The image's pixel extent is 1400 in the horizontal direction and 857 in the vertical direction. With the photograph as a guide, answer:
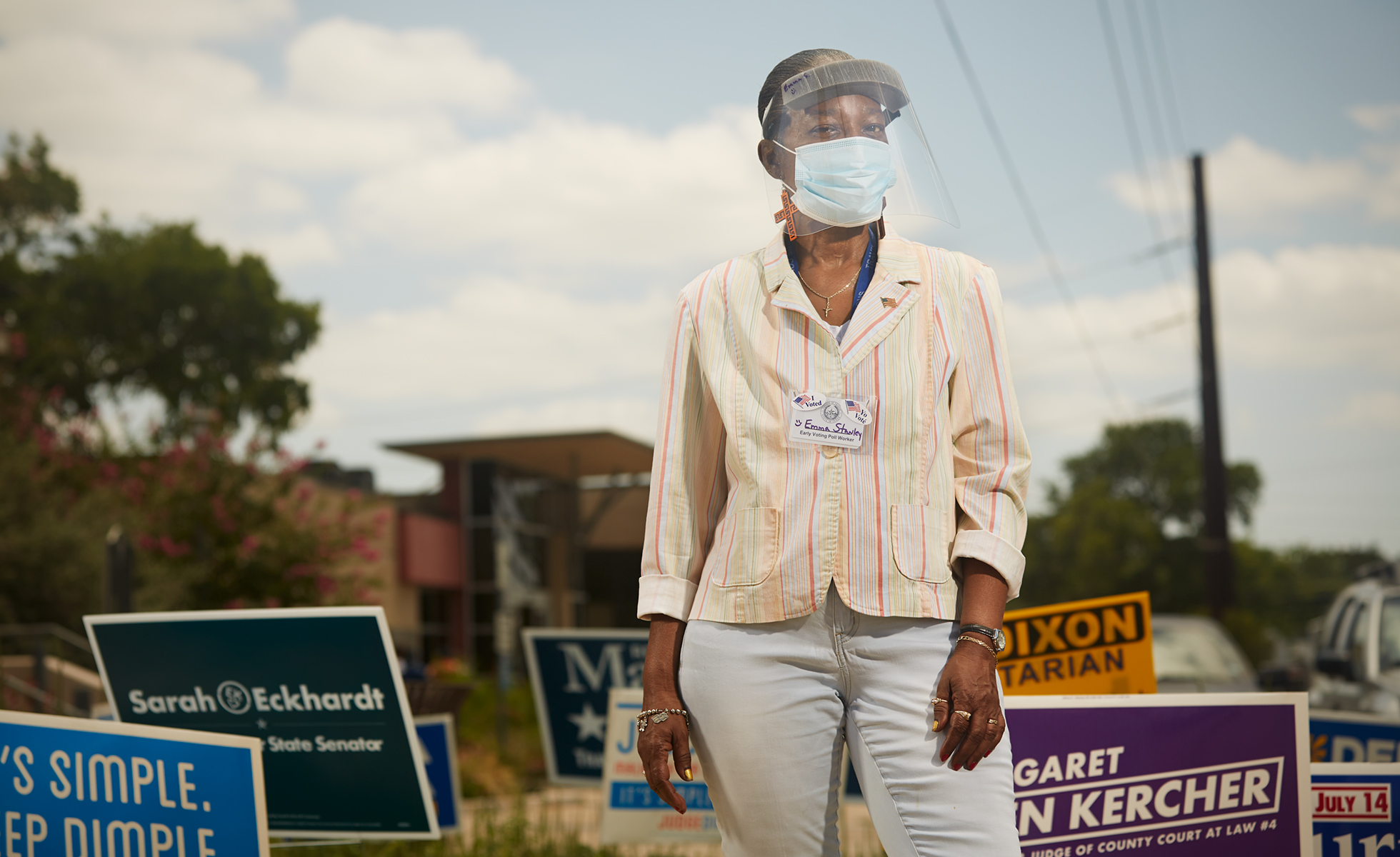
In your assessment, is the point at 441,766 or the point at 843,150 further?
the point at 441,766

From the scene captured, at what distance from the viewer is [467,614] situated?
32.3 metres

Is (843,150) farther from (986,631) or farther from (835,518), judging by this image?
(986,631)

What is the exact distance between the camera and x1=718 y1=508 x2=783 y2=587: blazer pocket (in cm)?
206

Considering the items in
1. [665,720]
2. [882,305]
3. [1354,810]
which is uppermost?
[882,305]

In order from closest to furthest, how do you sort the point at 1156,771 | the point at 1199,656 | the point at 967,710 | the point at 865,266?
the point at 967,710 → the point at 865,266 → the point at 1156,771 → the point at 1199,656

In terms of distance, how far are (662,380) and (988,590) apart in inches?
27.1

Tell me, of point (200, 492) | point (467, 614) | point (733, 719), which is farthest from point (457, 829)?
point (467, 614)

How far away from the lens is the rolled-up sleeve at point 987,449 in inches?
81.7

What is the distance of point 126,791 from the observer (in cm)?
316

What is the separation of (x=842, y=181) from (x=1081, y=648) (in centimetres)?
243

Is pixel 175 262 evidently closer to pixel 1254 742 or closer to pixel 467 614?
pixel 467 614

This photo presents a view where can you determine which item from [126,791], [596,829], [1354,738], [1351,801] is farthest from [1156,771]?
[596,829]

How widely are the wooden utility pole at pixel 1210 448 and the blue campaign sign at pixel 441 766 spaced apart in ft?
58.7

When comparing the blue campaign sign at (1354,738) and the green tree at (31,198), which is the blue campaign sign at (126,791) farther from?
the green tree at (31,198)
